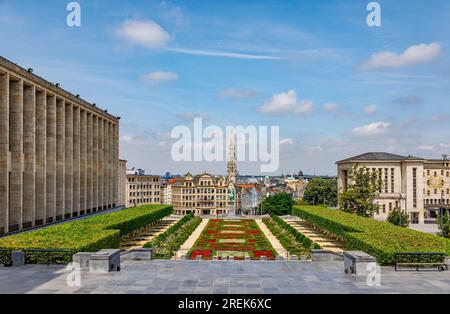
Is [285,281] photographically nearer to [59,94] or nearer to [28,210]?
[28,210]

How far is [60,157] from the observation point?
50750 mm

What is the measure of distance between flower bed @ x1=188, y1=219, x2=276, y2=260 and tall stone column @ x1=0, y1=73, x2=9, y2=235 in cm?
1685

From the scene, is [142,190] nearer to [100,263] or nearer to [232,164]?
[232,164]

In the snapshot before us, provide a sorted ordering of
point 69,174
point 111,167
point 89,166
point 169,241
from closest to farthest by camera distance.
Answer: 1. point 169,241
2. point 69,174
3. point 89,166
4. point 111,167

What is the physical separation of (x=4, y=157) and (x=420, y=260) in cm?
3303

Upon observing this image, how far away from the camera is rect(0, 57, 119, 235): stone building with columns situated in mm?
38156

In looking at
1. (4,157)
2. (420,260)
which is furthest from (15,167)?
(420,260)

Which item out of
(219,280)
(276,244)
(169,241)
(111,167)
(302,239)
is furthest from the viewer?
(111,167)

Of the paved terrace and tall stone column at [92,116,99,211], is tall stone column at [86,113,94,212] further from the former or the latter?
the paved terrace

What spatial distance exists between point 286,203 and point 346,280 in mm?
83225

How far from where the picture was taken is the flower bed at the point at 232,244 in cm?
4262

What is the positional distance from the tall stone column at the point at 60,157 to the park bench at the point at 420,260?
40.4 m

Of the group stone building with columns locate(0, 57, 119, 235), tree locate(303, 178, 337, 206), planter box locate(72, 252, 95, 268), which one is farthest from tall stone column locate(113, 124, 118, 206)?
tree locate(303, 178, 337, 206)

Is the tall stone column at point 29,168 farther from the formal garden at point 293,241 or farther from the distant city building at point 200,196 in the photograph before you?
the distant city building at point 200,196
